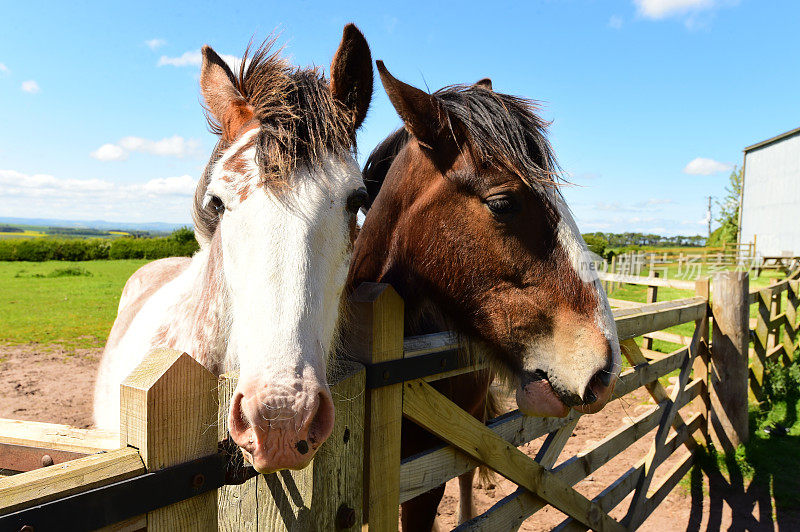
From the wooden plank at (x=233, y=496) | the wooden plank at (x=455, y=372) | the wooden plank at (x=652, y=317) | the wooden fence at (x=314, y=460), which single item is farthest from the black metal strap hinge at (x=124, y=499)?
the wooden plank at (x=652, y=317)

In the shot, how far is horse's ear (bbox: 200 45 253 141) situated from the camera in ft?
5.57

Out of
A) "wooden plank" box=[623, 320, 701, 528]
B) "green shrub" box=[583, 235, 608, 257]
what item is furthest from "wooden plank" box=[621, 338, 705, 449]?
"green shrub" box=[583, 235, 608, 257]

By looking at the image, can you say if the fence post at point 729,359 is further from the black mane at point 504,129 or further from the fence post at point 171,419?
the fence post at point 171,419

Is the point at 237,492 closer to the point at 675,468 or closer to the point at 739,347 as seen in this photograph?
the point at 675,468

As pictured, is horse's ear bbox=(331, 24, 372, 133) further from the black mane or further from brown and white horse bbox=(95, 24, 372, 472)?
the black mane

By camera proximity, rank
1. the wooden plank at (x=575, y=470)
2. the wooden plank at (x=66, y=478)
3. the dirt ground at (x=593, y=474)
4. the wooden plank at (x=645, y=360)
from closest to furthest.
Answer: the wooden plank at (x=66, y=478) → the wooden plank at (x=575, y=470) → the wooden plank at (x=645, y=360) → the dirt ground at (x=593, y=474)

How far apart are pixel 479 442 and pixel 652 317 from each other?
6.67ft

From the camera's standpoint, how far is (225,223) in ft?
4.75

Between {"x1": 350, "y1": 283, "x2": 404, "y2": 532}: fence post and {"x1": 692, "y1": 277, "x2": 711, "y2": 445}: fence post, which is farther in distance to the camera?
{"x1": 692, "y1": 277, "x2": 711, "y2": 445}: fence post

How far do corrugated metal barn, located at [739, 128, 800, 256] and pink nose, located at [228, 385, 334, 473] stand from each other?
121ft

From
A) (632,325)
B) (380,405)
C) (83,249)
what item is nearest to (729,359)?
(632,325)

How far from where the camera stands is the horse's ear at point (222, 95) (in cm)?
170

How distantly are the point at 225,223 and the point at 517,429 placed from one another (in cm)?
173

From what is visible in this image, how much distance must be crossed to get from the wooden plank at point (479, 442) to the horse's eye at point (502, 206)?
783 millimetres
